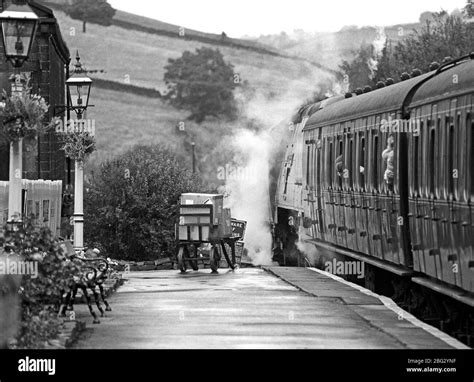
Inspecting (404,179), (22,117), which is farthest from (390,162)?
(22,117)

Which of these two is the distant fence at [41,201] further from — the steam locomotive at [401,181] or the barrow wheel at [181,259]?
the steam locomotive at [401,181]

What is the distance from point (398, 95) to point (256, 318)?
506cm

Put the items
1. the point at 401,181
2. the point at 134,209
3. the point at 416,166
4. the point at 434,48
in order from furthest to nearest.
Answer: the point at 434,48 < the point at 134,209 < the point at 401,181 < the point at 416,166

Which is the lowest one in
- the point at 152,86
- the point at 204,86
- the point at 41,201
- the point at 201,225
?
the point at 201,225

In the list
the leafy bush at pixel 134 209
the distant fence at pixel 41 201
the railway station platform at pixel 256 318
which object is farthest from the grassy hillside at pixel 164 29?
the railway station platform at pixel 256 318

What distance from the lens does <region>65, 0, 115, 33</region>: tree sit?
6289 inches

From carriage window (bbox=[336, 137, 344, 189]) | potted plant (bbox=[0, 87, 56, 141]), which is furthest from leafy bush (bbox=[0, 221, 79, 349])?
carriage window (bbox=[336, 137, 344, 189])

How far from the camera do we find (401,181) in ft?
70.5

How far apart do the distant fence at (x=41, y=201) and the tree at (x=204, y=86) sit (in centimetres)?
10922

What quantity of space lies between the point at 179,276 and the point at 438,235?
11083 millimetres

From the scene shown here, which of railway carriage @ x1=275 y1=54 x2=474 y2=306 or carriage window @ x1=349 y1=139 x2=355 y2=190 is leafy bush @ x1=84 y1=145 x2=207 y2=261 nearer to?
railway carriage @ x1=275 y1=54 x2=474 y2=306

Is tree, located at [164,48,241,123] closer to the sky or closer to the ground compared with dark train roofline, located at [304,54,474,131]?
closer to the sky

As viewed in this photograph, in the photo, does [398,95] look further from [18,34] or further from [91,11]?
[91,11]

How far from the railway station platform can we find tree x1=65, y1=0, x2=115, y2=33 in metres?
135
